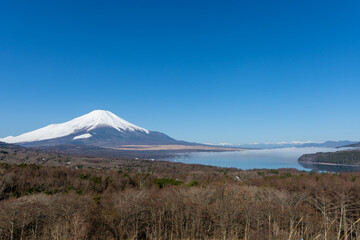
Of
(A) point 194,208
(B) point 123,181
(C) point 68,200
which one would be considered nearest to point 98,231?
(C) point 68,200

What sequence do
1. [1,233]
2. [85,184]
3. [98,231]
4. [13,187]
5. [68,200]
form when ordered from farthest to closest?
[85,184] < [13,187] < [68,200] < [98,231] < [1,233]

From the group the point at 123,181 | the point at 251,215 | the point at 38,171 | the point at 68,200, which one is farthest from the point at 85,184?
the point at 251,215

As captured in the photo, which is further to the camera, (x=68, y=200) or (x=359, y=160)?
(x=359, y=160)

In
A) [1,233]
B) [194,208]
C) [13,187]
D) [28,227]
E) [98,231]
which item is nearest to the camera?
[1,233]

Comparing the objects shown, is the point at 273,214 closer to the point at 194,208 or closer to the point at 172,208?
the point at 194,208

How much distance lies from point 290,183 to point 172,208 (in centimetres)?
2346

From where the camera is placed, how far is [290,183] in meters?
30.9

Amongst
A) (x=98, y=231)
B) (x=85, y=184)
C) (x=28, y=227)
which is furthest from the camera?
(x=85, y=184)

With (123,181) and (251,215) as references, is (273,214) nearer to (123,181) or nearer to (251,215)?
(251,215)

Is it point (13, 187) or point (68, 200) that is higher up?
point (68, 200)

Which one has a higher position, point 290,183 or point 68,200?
point 68,200

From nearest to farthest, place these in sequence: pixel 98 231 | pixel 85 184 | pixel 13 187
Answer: pixel 98 231
pixel 13 187
pixel 85 184

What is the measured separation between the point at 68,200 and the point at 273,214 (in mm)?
12622

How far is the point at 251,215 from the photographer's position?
13.9m
